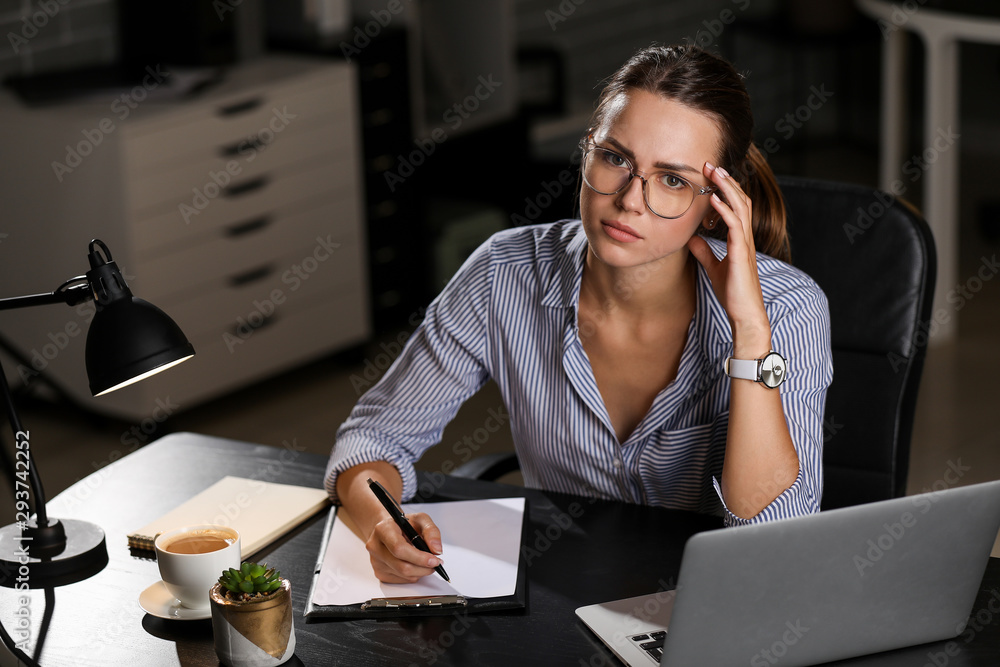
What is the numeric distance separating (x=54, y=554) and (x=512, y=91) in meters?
3.26

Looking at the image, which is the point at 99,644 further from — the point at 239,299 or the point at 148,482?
the point at 239,299

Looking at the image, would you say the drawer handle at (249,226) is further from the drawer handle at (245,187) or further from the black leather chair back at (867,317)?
the black leather chair back at (867,317)

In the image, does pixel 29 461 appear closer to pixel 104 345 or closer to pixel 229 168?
pixel 104 345

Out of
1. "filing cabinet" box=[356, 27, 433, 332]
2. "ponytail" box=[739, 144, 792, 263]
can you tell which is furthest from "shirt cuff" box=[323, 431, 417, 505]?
"filing cabinet" box=[356, 27, 433, 332]

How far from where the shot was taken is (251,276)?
3727mm

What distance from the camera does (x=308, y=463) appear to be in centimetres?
177

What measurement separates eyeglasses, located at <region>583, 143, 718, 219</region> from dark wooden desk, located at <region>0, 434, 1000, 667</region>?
40 centimetres

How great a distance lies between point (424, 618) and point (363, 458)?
36 centimetres

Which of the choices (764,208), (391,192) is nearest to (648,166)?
(764,208)

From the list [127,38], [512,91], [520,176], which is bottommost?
[520,176]

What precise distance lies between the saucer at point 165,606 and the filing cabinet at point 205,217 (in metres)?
2.06

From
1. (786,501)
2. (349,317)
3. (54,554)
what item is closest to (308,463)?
(54,554)

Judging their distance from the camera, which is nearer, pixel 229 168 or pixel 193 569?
pixel 193 569

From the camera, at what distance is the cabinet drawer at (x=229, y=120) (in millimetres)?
3299
